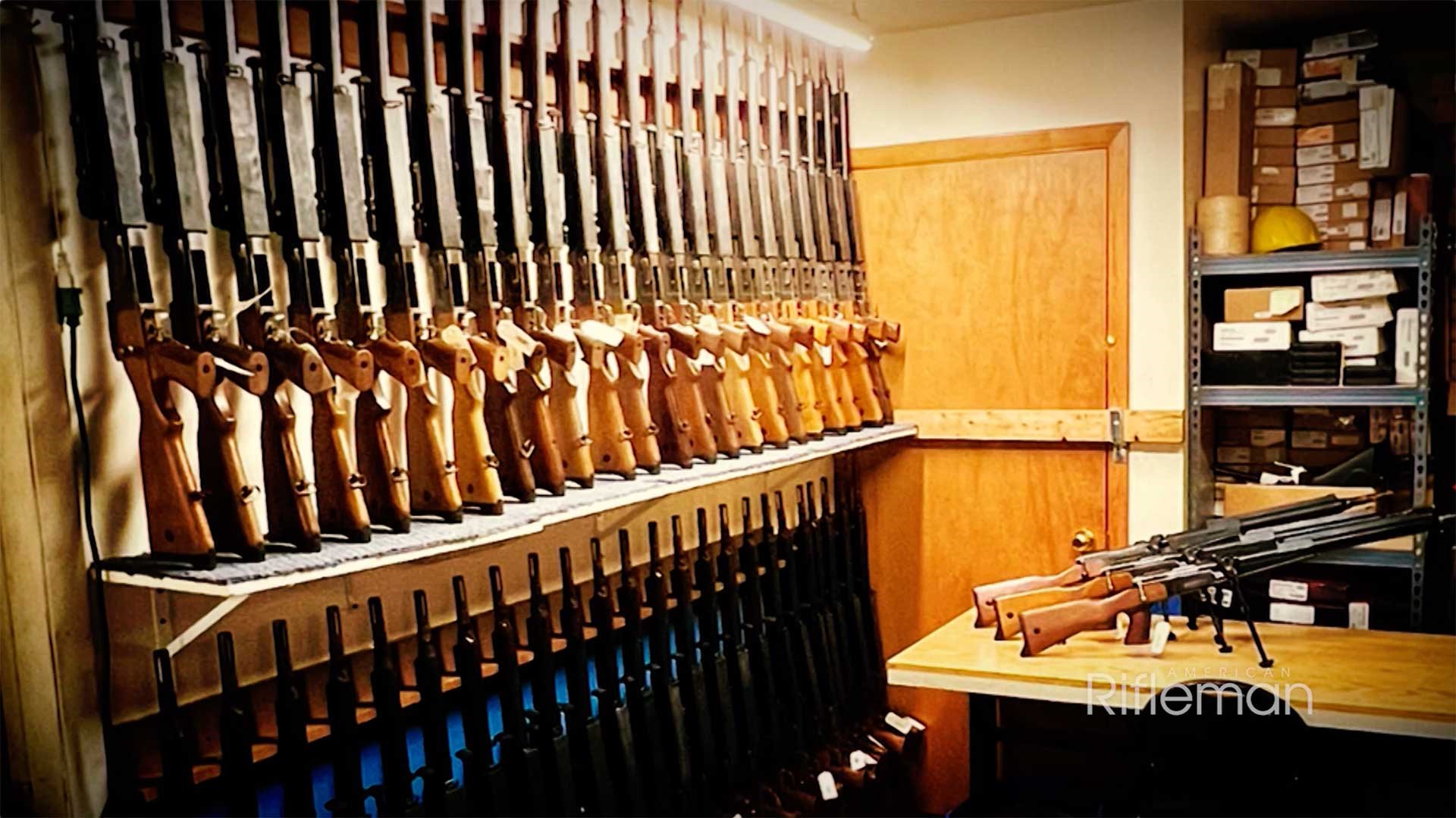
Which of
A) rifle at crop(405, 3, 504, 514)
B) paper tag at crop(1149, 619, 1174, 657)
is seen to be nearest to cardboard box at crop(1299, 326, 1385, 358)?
paper tag at crop(1149, 619, 1174, 657)

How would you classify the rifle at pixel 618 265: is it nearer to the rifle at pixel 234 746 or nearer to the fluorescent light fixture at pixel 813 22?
the fluorescent light fixture at pixel 813 22

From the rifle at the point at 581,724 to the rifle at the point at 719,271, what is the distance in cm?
74

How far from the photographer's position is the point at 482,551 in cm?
281

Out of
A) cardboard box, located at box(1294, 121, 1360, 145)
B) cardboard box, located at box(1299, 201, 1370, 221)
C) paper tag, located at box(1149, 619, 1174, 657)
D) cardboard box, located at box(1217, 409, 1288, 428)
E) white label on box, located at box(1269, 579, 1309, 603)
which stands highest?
cardboard box, located at box(1294, 121, 1360, 145)

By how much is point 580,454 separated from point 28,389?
1.11m

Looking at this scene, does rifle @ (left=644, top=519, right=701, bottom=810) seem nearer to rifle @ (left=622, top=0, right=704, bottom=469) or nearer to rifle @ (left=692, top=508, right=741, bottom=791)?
rifle @ (left=692, top=508, right=741, bottom=791)

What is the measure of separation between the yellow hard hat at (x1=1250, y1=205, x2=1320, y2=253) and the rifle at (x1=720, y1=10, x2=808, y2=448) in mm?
1665

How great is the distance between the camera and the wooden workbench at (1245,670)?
2.76m

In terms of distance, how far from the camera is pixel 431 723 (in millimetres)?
2408

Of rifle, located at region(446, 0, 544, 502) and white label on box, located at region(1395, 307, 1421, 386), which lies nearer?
rifle, located at region(446, 0, 544, 502)

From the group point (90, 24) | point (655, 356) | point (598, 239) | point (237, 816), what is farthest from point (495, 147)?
point (237, 816)

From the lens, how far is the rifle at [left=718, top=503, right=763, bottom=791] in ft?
10.9

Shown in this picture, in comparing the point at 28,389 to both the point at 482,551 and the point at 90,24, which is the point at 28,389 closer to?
the point at 90,24

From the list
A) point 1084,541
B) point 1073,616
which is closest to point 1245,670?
point 1073,616
